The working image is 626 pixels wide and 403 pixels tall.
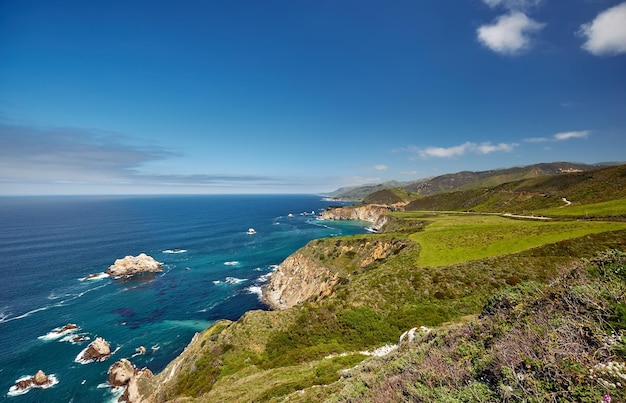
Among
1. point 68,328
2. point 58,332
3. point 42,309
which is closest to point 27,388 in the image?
point 58,332

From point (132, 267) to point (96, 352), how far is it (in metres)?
47.0

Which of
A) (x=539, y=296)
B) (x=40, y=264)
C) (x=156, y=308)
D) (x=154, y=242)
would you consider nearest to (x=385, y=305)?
(x=539, y=296)

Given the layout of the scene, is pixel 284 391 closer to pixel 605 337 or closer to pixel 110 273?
pixel 605 337

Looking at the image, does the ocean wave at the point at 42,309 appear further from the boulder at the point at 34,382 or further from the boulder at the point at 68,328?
the boulder at the point at 34,382

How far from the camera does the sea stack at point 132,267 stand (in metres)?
85.7

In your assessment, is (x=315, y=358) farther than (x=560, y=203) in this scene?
No

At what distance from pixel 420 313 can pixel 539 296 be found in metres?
21.6

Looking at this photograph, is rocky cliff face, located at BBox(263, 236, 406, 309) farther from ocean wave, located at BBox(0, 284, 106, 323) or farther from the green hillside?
ocean wave, located at BBox(0, 284, 106, 323)

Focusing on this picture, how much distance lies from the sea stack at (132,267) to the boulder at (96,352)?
44.0 m

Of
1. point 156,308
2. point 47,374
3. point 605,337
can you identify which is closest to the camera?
point 605,337

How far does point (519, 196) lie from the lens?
129875 mm

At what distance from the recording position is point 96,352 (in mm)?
46656

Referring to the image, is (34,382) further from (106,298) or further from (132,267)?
(132,267)

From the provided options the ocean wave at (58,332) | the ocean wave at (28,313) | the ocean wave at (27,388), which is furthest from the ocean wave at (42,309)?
the ocean wave at (27,388)
